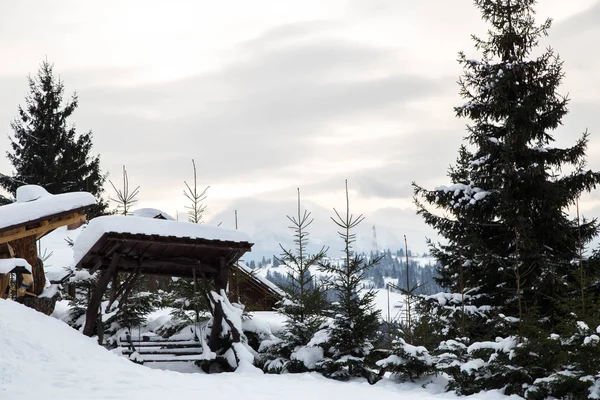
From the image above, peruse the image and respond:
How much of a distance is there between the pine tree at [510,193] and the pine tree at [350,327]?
4420mm

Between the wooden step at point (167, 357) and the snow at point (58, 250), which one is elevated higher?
the snow at point (58, 250)

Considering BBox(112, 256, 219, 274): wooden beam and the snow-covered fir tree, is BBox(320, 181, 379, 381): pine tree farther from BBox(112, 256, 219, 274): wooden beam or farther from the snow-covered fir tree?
BBox(112, 256, 219, 274): wooden beam

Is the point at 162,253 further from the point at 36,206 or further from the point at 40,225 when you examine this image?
the point at 36,206

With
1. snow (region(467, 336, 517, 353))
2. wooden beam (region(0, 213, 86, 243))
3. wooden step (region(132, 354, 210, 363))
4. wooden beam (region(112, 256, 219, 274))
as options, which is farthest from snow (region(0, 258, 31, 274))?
snow (region(467, 336, 517, 353))

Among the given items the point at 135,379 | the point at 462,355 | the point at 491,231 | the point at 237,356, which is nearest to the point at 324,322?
the point at 237,356

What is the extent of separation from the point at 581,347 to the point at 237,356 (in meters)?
7.19

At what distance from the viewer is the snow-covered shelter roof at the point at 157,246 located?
1277 centimetres

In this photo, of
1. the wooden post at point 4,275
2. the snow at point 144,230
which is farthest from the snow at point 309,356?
the wooden post at point 4,275

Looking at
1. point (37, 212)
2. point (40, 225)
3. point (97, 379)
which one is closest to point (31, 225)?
point (40, 225)

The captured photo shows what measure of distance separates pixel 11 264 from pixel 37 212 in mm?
1606

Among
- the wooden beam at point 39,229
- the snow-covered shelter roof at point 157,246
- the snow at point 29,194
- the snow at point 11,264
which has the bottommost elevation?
the snow at point 11,264

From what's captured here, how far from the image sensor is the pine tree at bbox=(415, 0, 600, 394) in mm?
17562

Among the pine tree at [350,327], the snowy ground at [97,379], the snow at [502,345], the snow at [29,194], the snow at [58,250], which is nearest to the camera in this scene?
the snowy ground at [97,379]

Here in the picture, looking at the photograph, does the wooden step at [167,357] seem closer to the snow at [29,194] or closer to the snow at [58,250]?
the snow at [29,194]
